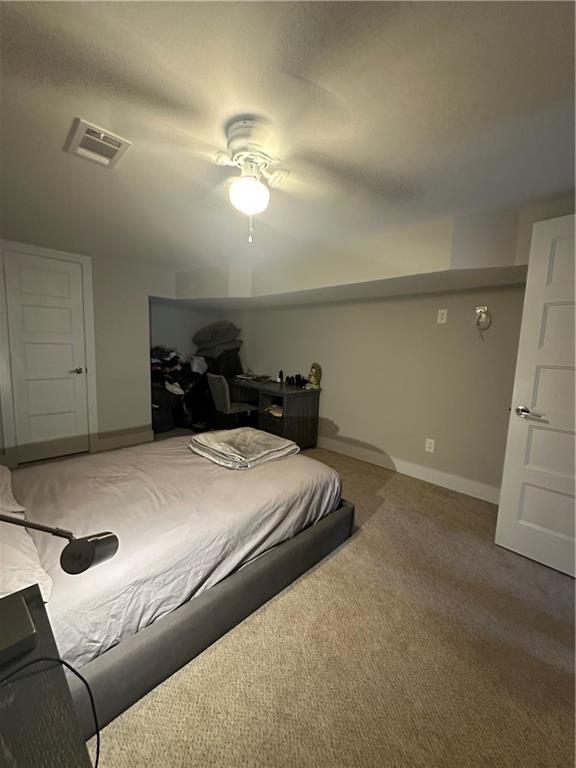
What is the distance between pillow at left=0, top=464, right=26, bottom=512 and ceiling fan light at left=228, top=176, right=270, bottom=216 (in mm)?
1695

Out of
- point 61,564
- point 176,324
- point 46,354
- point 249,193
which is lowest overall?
point 61,564

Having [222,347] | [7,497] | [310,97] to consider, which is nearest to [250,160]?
[310,97]

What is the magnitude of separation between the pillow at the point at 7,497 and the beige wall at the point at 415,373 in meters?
3.04

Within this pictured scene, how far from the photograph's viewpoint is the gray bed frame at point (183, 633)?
104 cm

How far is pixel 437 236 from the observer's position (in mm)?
2188

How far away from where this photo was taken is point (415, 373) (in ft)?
10.4

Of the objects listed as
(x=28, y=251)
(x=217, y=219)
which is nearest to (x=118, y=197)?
(x=217, y=219)

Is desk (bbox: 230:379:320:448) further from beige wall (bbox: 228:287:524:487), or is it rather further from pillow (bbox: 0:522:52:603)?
pillow (bbox: 0:522:52:603)

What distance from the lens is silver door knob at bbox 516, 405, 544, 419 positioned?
195 centimetres

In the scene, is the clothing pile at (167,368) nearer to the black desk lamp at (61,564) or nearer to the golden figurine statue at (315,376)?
the golden figurine statue at (315,376)

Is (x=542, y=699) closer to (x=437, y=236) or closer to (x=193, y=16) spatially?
(x=437, y=236)

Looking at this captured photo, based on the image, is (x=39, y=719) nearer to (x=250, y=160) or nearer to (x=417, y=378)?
(x=250, y=160)

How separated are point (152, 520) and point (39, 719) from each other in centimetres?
80

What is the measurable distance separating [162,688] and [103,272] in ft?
11.9
